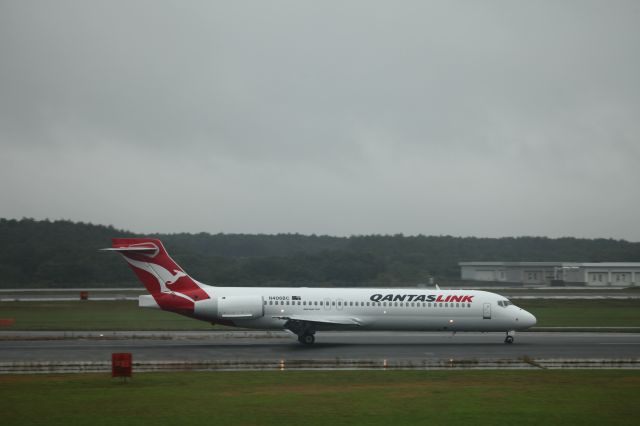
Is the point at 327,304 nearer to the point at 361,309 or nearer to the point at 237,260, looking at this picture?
the point at 361,309

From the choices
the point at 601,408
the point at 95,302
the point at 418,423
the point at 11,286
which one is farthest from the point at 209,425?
the point at 11,286

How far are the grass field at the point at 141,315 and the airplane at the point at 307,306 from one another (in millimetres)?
8842

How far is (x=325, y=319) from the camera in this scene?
3762cm

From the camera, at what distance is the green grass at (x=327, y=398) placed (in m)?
19.2

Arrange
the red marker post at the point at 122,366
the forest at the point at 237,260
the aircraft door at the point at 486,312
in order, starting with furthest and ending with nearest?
1. the forest at the point at 237,260
2. the aircraft door at the point at 486,312
3. the red marker post at the point at 122,366

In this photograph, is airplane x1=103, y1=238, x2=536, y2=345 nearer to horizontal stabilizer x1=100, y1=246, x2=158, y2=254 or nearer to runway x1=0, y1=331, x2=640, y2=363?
horizontal stabilizer x1=100, y1=246, x2=158, y2=254

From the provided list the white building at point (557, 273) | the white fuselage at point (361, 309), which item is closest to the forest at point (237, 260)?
the white building at point (557, 273)

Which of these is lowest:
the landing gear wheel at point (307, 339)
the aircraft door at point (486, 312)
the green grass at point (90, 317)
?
the landing gear wheel at point (307, 339)

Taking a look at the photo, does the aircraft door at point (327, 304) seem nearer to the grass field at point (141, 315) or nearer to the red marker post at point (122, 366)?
the grass field at point (141, 315)

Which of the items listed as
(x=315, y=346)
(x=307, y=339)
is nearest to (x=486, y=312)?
(x=315, y=346)

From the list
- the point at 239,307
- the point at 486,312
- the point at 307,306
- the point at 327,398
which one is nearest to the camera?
the point at 327,398

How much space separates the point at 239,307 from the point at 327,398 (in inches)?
616

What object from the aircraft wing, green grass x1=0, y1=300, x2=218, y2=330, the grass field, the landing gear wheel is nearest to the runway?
the landing gear wheel

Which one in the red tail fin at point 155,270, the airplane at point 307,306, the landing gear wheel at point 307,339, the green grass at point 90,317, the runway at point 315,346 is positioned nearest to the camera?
the runway at point 315,346
